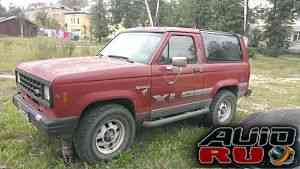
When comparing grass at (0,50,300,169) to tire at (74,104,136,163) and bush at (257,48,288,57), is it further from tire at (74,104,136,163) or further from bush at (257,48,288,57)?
bush at (257,48,288,57)

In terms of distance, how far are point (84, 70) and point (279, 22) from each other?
1113 inches

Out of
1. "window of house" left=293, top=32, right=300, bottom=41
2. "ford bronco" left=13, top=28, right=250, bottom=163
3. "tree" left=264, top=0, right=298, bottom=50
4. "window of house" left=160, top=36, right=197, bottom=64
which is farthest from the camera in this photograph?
"window of house" left=293, top=32, right=300, bottom=41

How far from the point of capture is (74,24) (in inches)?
2990

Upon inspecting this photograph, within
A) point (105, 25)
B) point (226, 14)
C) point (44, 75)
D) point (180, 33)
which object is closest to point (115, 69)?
point (44, 75)

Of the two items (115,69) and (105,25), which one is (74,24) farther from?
(115,69)

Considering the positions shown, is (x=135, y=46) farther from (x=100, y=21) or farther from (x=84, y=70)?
(x=100, y=21)

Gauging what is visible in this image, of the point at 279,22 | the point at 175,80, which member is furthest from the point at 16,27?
the point at 175,80

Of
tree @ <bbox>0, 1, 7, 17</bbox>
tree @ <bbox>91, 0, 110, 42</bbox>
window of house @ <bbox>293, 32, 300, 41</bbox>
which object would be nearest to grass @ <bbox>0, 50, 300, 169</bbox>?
tree @ <bbox>91, 0, 110, 42</bbox>

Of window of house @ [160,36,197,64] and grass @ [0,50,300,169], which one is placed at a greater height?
window of house @ [160,36,197,64]

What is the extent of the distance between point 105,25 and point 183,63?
1518 inches

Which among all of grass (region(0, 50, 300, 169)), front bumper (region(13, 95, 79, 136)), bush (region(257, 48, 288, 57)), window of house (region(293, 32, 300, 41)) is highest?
window of house (region(293, 32, 300, 41))

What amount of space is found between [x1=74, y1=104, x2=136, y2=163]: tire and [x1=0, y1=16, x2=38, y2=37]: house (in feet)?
169

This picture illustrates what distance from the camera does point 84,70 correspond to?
12.2 feet

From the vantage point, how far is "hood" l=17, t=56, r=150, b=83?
3514 mm
